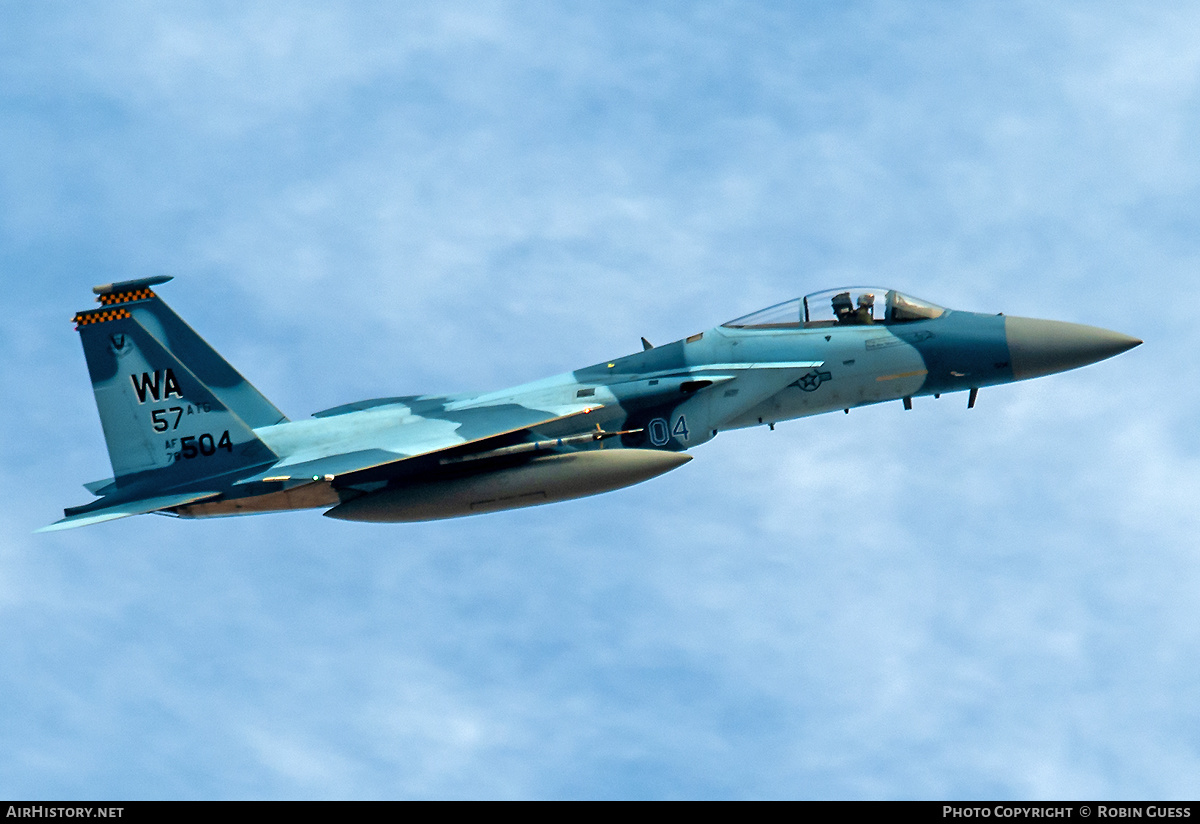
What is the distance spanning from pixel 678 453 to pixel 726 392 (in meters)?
1.55

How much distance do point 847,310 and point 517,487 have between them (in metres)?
5.44

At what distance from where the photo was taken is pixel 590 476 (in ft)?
80.2

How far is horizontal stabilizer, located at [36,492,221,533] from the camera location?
24.5 meters

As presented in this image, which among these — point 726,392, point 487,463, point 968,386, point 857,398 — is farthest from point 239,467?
point 968,386

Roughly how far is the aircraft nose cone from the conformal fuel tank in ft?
16.4

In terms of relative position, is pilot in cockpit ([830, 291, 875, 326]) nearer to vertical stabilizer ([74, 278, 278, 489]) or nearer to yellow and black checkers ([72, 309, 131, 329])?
vertical stabilizer ([74, 278, 278, 489])

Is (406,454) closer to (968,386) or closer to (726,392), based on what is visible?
(726,392)

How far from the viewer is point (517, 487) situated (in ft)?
81.4

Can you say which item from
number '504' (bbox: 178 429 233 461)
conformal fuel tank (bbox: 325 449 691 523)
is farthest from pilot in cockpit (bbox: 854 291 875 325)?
number '504' (bbox: 178 429 233 461)

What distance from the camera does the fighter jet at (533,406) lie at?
25109 millimetres

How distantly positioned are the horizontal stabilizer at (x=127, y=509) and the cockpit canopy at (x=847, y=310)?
8146 millimetres

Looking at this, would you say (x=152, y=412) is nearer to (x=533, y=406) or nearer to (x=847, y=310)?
(x=533, y=406)

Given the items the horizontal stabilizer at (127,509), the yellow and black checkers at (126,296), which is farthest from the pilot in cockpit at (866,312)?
the yellow and black checkers at (126,296)
